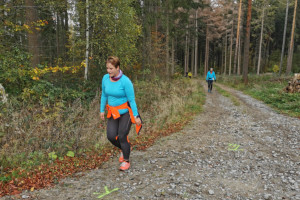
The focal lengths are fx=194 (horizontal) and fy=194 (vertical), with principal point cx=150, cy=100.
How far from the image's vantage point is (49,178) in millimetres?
3637

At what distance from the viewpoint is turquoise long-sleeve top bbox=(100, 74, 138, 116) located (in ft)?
12.0

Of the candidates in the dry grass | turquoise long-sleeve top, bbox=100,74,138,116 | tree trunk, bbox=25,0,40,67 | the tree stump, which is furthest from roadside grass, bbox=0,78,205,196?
the tree stump

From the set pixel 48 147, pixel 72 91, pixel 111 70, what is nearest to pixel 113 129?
pixel 111 70

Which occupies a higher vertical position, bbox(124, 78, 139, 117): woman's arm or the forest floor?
bbox(124, 78, 139, 117): woman's arm

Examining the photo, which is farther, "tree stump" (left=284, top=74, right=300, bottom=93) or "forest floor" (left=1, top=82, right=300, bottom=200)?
"tree stump" (left=284, top=74, right=300, bottom=93)

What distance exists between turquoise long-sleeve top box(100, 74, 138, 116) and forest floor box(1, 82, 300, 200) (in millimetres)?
1328

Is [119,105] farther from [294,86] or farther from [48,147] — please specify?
[294,86]

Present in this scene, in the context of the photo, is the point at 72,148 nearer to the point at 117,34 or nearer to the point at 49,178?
the point at 49,178

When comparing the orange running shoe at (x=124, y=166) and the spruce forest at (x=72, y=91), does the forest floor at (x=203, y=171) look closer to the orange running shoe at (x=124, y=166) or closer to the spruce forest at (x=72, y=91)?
the orange running shoe at (x=124, y=166)

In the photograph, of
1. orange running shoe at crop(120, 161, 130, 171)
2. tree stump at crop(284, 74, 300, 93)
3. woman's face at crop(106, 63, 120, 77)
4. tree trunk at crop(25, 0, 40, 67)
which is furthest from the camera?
tree stump at crop(284, 74, 300, 93)

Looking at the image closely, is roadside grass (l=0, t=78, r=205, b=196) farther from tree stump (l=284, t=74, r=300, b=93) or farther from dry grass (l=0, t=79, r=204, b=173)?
tree stump (l=284, t=74, r=300, b=93)

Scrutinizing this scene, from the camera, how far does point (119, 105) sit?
12.4 ft

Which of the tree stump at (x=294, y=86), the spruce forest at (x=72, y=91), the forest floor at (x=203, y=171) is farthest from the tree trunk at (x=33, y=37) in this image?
the tree stump at (x=294, y=86)

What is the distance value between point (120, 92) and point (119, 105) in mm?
279
